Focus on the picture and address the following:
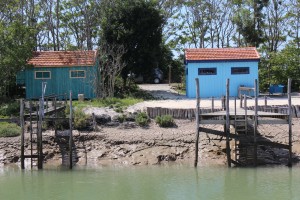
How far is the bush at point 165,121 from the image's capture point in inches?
858

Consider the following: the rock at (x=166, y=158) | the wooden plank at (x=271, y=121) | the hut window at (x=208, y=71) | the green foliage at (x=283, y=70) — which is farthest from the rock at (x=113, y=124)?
the green foliage at (x=283, y=70)

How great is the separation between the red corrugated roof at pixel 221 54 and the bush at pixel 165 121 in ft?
30.5

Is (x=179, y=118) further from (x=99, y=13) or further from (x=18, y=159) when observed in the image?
(x=99, y=13)

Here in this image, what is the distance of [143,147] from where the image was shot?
65.9 ft

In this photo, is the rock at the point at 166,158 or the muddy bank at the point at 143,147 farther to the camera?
the rock at the point at 166,158

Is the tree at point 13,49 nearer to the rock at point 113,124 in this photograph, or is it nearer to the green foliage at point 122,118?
the rock at point 113,124

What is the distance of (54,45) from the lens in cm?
4216

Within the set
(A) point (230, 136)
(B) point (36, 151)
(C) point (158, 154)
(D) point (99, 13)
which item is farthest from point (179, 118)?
(D) point (99, 13)

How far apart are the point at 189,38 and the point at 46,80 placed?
21.5m

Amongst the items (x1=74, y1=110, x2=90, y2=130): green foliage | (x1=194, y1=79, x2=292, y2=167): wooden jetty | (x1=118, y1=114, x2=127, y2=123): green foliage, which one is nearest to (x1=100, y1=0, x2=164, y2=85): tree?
(x1=118, y1=114, x2=127, y2=123): green foliage

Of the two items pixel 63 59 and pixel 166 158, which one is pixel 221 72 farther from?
pixel 166 158

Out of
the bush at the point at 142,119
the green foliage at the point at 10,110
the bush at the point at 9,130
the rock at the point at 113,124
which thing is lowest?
the bush at the point at 9,130

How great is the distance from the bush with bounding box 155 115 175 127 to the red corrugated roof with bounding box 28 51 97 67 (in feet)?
30.1

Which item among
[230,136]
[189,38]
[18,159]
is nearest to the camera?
[230,136]
